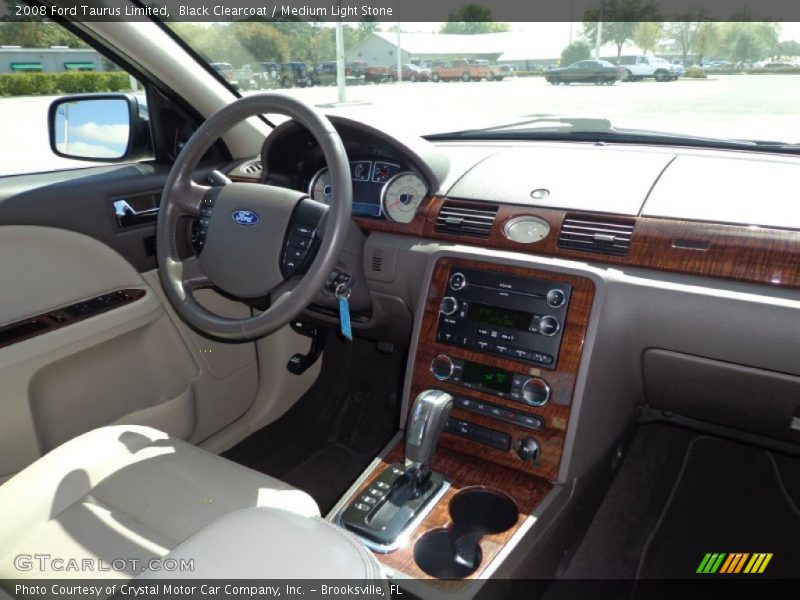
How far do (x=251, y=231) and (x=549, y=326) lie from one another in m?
0.81

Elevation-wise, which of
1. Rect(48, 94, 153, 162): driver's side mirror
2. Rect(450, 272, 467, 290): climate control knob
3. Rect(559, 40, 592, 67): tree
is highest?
Rect(559, 40, 592, 67): tree

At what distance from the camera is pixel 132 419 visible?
83.5 inches

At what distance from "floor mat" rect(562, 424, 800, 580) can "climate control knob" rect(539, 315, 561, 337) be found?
Answer: 0.79 m

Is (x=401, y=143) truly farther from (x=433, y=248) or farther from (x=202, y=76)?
(x=202, y=76)

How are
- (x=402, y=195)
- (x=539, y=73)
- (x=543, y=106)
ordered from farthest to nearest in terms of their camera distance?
(x=543, y=106), (x=539, y=73), (x=402, y=195)

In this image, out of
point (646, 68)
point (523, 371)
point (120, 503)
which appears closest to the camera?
point (120, 503)

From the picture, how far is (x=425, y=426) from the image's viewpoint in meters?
1.54

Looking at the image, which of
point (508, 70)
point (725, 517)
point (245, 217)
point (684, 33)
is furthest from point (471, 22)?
point (725, 517)

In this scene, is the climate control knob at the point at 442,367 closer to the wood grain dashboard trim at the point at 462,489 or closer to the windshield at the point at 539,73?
the wood grain dashboard trim at the point at 462,489

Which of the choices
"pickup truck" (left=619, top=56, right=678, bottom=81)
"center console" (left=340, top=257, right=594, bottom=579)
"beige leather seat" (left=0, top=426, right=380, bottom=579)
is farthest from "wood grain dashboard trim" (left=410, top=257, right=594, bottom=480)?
"pickup truck" (left=619, top=56, right=678, bottom=81)

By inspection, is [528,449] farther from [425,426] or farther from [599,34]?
[599,34]

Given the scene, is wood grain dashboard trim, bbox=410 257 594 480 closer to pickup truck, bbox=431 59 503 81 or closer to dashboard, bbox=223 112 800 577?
dashboard, bbox=223 112 800 577

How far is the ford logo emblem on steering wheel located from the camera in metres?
1.69

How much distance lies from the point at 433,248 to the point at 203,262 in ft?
2.16
